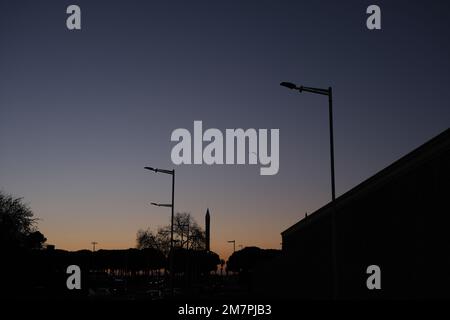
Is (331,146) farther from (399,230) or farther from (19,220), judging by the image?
(19,220)

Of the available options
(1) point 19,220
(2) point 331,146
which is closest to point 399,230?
(2) point 331,146

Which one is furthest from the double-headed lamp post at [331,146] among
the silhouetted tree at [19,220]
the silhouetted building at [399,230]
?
the silhouetted tree at [19,220]

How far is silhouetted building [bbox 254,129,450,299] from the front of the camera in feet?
92.8

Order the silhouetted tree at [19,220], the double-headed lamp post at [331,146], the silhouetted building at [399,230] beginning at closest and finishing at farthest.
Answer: the double-headed lamp post at [331,146]
the silhouetted building at [399,230]
the silhouetted tree at [19,220]

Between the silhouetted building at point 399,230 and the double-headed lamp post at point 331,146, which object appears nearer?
the double-headed lamp post at point 331,146

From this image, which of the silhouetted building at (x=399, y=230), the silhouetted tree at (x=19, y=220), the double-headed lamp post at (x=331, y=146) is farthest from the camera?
the silhouetted tree at (x=19, y=220)

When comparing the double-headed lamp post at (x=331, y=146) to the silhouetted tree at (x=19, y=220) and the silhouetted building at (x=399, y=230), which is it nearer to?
the silhouetted building at (x=399, y=230)

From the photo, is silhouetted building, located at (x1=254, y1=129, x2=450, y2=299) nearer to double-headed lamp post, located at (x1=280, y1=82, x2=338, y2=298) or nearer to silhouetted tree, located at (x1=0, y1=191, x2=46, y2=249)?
double-headed lamp post, located at (x1=280, y1=82, x2=338, y2=298)

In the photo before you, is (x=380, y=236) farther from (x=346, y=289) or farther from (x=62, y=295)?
(x=62, y=295)

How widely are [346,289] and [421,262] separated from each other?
12.4 m

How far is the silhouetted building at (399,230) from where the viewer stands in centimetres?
2830

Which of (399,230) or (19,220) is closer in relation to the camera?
(399,230)

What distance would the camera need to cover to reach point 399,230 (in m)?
32.9
